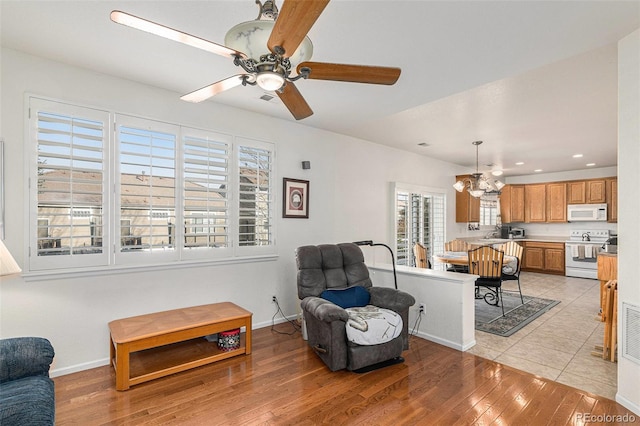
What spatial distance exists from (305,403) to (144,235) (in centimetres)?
213


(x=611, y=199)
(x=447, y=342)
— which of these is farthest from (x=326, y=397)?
(x=611, y=199)

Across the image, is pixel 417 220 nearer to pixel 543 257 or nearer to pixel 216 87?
pixel 543 257

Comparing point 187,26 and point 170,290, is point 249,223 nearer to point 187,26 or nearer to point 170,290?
point 170,290

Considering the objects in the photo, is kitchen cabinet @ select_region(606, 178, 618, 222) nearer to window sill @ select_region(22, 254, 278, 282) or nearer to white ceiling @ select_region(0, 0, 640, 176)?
white ceiling @ select_region(0, 0, 640, 176)

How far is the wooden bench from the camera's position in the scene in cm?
257

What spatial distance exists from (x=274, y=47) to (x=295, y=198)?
291 centimetres

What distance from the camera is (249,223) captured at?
3936 millimetres

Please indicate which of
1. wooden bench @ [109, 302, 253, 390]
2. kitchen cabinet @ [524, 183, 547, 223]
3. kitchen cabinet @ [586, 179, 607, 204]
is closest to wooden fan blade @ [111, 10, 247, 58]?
wooden bench @ [109, 302, 253, 390]

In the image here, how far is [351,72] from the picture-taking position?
5.75 ft

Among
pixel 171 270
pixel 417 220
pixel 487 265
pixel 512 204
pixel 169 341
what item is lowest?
pixel 169 341

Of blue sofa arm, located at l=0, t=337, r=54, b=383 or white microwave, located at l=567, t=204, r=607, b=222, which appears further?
white microwave, located at l=567, t=204, r=607, b=222

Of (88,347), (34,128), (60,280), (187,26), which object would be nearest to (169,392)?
(88,347)

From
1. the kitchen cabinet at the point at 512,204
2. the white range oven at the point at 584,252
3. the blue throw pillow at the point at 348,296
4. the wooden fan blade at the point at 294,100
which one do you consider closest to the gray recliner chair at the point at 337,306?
the blue throw pillow at the point at 348,296

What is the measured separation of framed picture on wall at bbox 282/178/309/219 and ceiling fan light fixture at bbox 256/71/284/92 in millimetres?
2576
